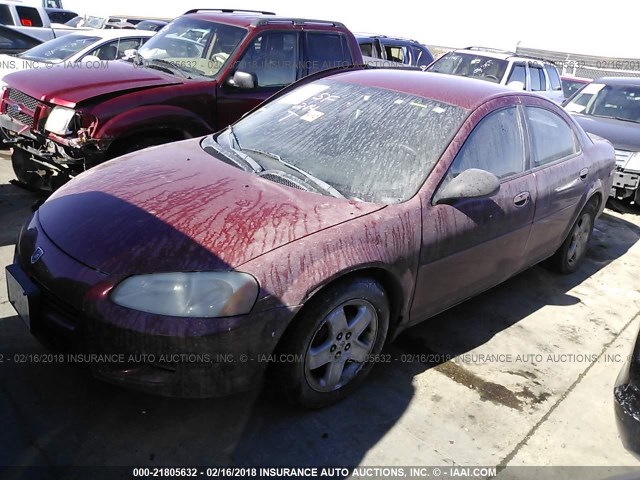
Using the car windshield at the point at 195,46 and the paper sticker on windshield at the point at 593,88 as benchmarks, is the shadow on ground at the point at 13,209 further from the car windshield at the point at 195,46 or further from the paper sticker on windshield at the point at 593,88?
the paper sticker on windshield at the point at 593,88

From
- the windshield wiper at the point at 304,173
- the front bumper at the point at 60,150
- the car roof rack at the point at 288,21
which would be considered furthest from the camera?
the car roof rack at the point at 288,21

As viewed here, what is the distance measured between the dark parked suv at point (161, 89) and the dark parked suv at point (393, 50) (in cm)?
496

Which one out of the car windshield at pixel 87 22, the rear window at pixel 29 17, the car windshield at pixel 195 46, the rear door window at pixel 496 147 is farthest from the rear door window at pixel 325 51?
the car windshield at pixel 87 22

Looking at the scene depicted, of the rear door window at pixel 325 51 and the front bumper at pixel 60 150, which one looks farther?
the rear door window at pixel 325 51

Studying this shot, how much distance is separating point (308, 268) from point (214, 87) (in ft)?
11.3

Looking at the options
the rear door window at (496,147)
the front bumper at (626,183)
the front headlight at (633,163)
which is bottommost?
the front bumper at (626,183)

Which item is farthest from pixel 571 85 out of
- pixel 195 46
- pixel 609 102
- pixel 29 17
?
pixel 29 17

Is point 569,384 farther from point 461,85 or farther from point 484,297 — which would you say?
point 461,85

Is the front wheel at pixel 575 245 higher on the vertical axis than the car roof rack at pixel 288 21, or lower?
lower

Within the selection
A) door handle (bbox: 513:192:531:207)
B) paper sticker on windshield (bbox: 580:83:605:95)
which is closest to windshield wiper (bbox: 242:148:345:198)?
door handle (bbox: 513:192:531:207)

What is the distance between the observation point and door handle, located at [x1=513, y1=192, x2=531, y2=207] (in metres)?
3.51

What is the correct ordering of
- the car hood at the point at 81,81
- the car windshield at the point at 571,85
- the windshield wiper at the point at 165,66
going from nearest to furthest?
1. the car hood at the point at 81,81
2. the windshield wiper at the point at 165,66
3. the car windshield at the point at 571,85

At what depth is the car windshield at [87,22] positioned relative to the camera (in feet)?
63.2

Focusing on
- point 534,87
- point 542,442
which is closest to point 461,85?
point 542,442
